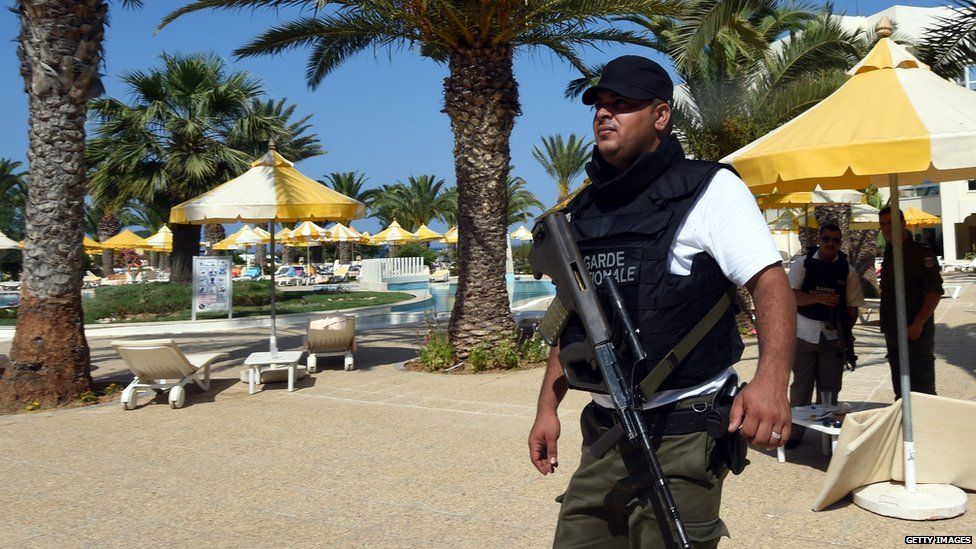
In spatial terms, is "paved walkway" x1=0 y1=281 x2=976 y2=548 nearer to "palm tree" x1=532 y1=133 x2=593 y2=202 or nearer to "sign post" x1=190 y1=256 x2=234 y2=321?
"sign post" x1=190 y1=256 x2=234 y2=321

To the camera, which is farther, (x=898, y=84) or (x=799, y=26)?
(x=799, y=26)

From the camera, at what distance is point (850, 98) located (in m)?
4.80

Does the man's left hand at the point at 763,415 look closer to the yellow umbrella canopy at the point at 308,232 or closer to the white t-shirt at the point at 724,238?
the white t-shirt at the point at 724,238

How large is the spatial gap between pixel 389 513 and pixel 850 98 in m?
3.46

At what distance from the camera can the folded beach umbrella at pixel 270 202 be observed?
9898 mm

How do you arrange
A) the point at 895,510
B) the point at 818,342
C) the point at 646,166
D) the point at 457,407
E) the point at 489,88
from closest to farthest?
the point at 646,166 < the point at 895,510 < the point at 818,342 < the point at 457,407 < the point at 489,88

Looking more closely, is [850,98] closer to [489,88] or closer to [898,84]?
[898,84]

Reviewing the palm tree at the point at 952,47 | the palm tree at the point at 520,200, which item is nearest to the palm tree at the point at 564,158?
the palm tree at the point at 520,200

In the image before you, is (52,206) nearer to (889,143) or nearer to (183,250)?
(889,143)

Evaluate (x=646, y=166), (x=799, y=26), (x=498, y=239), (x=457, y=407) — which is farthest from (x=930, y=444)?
(x=799, y=26)

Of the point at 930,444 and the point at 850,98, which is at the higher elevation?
the point at 850,98

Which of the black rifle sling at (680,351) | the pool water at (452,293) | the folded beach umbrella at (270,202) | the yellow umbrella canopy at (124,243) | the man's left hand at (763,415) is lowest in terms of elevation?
the pool water at (452,293)

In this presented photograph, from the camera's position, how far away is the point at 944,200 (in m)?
45.7

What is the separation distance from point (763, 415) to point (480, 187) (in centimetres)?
863
